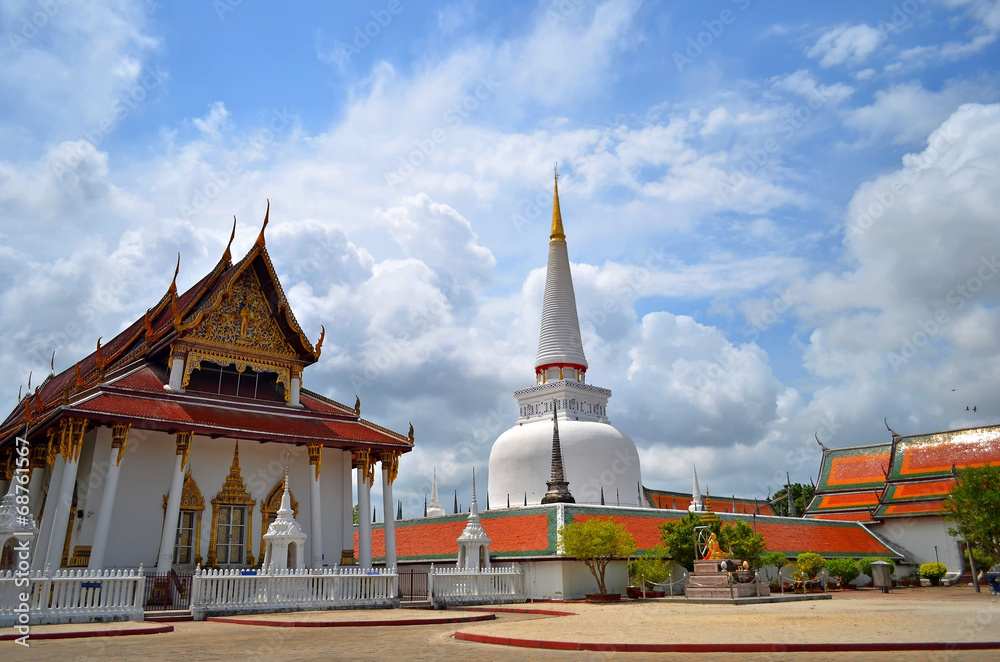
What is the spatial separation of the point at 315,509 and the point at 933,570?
29108mm

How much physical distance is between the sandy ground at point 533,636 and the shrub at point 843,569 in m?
18.3

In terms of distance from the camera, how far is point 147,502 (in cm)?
2055

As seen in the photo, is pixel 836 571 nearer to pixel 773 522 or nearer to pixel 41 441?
pixel 773 522

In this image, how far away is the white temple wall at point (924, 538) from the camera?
37.7 m

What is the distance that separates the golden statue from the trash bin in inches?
424

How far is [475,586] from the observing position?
22.4 m

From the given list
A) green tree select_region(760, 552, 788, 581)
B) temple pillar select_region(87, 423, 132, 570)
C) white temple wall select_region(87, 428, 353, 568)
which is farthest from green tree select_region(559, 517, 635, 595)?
temple pillar select_region(87, 423, 132, 570)

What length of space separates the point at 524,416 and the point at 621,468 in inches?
252

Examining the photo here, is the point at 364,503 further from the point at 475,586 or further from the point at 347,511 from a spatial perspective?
the point at 475,586

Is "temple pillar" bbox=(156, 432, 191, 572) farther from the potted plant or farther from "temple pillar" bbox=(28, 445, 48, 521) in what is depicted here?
the potted plant

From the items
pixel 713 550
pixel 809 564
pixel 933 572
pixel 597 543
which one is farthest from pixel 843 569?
pixel 597 543

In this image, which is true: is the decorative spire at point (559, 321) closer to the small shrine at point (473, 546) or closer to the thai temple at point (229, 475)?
the thai temple at point (229, 475)

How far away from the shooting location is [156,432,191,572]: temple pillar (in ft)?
62.6

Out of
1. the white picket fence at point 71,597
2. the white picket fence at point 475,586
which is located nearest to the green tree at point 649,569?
the white picket fence at point 475,586
